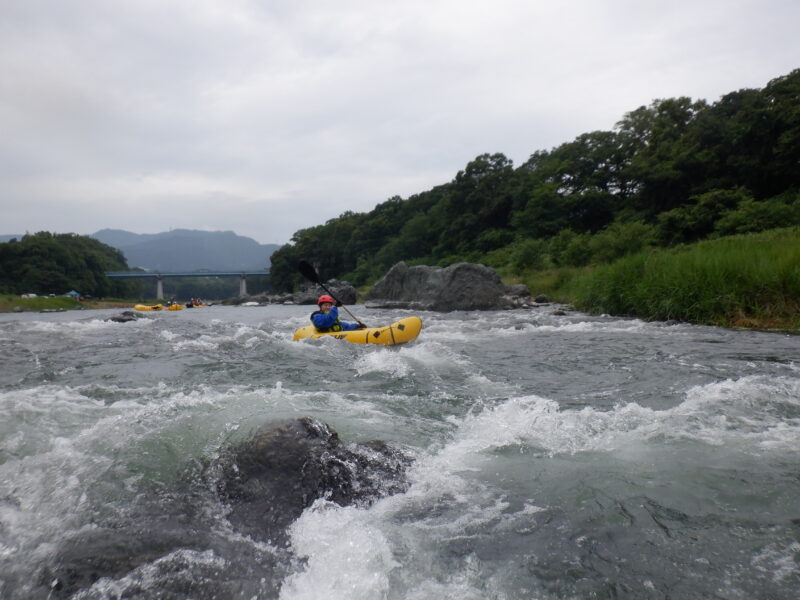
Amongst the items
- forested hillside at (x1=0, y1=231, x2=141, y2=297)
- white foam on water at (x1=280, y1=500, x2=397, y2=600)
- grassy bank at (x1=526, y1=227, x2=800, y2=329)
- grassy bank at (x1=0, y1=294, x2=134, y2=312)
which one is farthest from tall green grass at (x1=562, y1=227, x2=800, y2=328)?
forested hillside at (x1=0, y1=231, x2=141, y2=297)

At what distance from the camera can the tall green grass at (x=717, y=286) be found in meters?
8.20

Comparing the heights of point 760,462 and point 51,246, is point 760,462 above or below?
below

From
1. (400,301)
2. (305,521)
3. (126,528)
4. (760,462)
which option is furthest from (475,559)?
(400,301)

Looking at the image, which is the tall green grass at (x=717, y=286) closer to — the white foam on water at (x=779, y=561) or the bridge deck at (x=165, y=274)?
the white foam on water at (x=779, y=561)

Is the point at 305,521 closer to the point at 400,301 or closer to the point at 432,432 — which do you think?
the point at 432,432

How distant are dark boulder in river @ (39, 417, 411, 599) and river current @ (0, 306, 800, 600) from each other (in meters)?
0.02

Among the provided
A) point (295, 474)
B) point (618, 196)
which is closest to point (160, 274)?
point (618, 196)

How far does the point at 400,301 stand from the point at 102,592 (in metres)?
21.1

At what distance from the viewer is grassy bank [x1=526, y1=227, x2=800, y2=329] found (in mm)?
8195

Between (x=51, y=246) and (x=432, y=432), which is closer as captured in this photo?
(x=432, y=432)

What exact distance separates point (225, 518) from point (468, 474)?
1413 millimetres

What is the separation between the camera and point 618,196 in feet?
113

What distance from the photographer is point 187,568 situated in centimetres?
198

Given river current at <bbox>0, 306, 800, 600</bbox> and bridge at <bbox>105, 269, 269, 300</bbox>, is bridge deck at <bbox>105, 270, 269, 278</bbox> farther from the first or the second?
river current at <bbox>0, 306, 800, 600</bbox>
